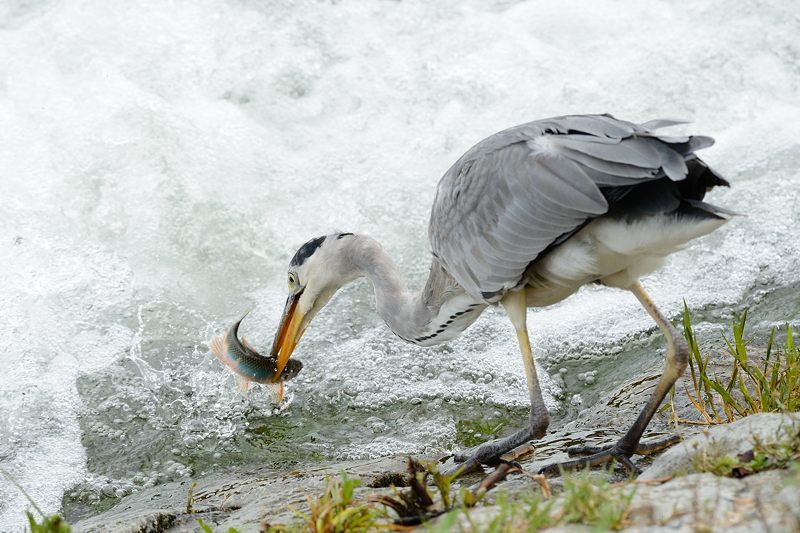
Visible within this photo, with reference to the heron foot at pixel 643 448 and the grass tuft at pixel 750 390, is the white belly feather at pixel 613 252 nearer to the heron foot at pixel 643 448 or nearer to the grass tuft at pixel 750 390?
the grass tuft at pixel 750 390

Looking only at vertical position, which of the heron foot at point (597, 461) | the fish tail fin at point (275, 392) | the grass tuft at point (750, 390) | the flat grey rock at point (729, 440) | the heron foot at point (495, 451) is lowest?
the fish tail fin at point (275, 392)

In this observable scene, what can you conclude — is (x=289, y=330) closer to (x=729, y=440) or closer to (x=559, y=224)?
(x=559, y=224)


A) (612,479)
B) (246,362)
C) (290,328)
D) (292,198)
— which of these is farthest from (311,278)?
(292,198)

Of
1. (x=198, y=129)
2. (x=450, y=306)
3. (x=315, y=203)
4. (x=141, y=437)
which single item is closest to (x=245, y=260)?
(x=315, y=203)

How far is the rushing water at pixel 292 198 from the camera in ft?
17.1

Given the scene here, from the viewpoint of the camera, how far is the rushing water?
5.20 m

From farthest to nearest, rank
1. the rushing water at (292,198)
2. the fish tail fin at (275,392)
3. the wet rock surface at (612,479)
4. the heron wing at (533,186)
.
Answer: the rushing water at (292,198)
the fish tail fin at (275,392)
the heron wing at (533,186)
the wet rock surface at (612,479)

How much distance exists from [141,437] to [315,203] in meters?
2.89

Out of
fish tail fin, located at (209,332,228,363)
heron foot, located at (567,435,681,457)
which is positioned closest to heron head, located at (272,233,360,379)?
fish tail fin, located at (209,332,228,363)

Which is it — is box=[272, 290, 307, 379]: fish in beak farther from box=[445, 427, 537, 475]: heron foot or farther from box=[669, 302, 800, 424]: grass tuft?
box=[669, 302, 800, 424]: grass tuft

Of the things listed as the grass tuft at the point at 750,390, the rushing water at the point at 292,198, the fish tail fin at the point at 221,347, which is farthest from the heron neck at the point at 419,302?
the grass tuft at the point at 750,390

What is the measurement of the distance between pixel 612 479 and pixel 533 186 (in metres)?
1.13

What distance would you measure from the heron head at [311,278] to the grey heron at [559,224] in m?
0.56

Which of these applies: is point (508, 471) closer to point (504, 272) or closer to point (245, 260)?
point (504, 272)
